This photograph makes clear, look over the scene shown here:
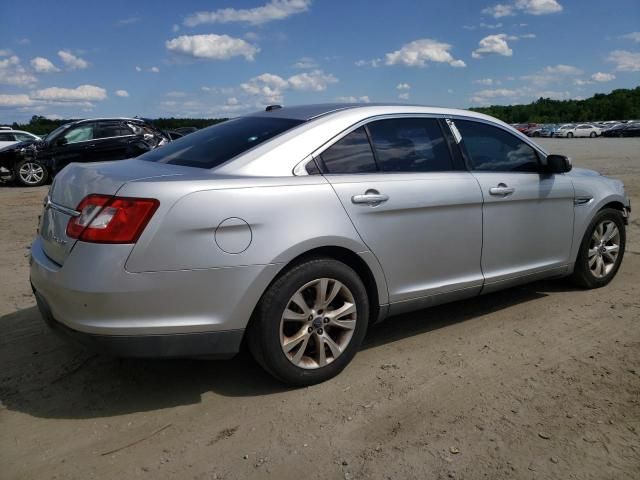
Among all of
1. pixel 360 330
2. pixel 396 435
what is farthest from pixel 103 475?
pixel 360 330

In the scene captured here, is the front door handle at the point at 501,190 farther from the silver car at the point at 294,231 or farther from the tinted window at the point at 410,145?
the tinted window at the point at 410,145

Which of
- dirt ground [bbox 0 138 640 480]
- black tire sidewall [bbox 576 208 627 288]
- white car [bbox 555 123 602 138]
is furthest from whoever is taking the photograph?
white car [bbox 555 123 602 138]

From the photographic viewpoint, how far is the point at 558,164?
4.46m

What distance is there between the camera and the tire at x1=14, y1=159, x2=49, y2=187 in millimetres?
14727

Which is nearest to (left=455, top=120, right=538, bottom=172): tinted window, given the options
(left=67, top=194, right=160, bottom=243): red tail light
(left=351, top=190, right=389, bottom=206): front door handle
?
(left=351, top=190, right=389, bottom=206): front door handle

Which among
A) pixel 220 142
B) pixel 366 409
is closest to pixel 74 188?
pixel 220 142

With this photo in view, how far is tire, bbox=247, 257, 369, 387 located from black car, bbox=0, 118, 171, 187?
41.4ft

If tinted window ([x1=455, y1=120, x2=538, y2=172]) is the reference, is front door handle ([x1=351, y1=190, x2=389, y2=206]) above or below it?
below

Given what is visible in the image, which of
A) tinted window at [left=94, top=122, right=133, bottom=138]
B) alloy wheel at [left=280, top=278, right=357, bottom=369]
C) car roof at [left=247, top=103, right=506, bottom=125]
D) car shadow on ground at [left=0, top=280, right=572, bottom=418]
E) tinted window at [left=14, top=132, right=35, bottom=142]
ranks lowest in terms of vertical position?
car shadow on ground at [left=0, top=280, right=572, bottom=418]

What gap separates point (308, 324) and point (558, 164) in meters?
2.47

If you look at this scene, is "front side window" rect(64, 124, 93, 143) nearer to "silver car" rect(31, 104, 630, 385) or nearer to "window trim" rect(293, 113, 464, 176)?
"silver car" rect(31, 104, 630, 385)

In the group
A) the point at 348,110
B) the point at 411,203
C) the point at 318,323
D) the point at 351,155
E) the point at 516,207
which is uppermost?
the point at 348,110

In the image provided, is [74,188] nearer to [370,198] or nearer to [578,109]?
[370,198]

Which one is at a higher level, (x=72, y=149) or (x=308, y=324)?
(x=72, y=149)
